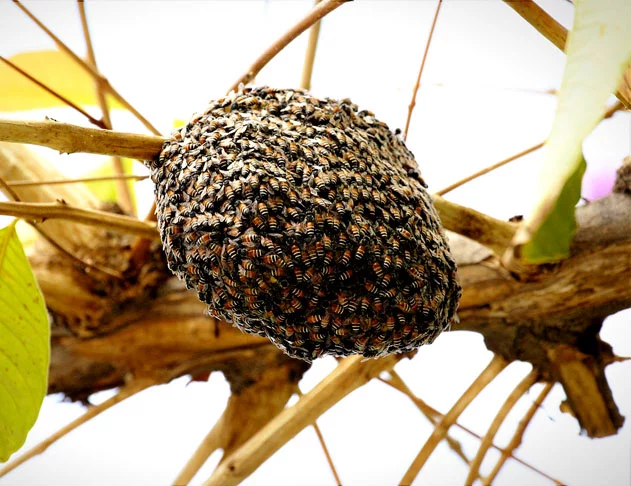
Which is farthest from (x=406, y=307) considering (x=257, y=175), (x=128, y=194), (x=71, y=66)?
(x=71, y=66)

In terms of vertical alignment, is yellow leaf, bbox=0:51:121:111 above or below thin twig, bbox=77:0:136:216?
above

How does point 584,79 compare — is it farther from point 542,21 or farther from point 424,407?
point 424,407

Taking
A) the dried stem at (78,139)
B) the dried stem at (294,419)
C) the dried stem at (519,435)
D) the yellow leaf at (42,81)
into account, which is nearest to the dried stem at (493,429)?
the dried stem at (519,435)

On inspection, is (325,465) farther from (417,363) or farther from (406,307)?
(406,307)

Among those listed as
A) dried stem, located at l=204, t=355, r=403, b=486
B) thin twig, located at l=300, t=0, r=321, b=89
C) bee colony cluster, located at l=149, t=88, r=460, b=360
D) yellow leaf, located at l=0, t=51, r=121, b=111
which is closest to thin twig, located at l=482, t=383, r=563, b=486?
dried stem, located at l=204, t=355, r=403, b=486

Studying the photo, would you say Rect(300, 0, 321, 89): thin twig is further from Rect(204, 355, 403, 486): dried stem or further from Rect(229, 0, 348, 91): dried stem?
Rect(204, 355, 403, 486): dried stem
